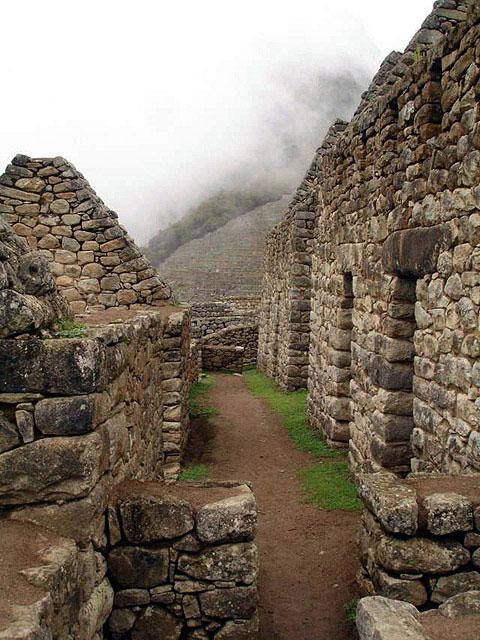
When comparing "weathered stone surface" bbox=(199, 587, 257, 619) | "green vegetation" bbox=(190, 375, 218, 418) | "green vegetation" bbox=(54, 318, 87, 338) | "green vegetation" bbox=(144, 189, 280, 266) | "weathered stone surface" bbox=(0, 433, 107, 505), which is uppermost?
"green vegetation" bbox=(144, 189, 280, 266)

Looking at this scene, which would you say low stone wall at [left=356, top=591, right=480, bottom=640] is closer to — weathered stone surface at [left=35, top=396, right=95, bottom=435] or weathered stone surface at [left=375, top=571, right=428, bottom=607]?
weathered stone surface at [left=375, top=571, right=428, bottom=607]

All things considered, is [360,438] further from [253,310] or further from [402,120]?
[253,310]

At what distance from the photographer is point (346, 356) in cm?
909

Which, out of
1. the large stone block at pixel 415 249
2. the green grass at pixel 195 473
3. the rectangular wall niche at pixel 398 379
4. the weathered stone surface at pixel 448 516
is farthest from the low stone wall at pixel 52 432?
Answer: the green grass at pixel 195 473

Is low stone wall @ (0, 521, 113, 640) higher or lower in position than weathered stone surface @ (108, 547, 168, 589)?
higher

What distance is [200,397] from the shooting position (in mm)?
15289

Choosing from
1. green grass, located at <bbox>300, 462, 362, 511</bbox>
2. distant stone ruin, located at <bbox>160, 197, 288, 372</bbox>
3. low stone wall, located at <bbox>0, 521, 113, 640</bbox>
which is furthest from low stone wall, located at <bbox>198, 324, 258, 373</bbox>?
low stone wall, located at <bbox>0, 521, 113, 640</bbox>

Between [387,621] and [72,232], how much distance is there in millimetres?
8239

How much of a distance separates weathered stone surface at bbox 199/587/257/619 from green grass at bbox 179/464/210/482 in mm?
4114

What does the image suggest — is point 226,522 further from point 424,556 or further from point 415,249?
point 415,249

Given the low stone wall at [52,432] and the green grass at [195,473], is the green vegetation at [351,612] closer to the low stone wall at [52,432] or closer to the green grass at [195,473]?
the low stone wall at [52,432]

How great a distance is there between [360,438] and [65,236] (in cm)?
568

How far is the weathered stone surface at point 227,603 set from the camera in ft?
12.7

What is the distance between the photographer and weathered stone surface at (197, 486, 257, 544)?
386cm
